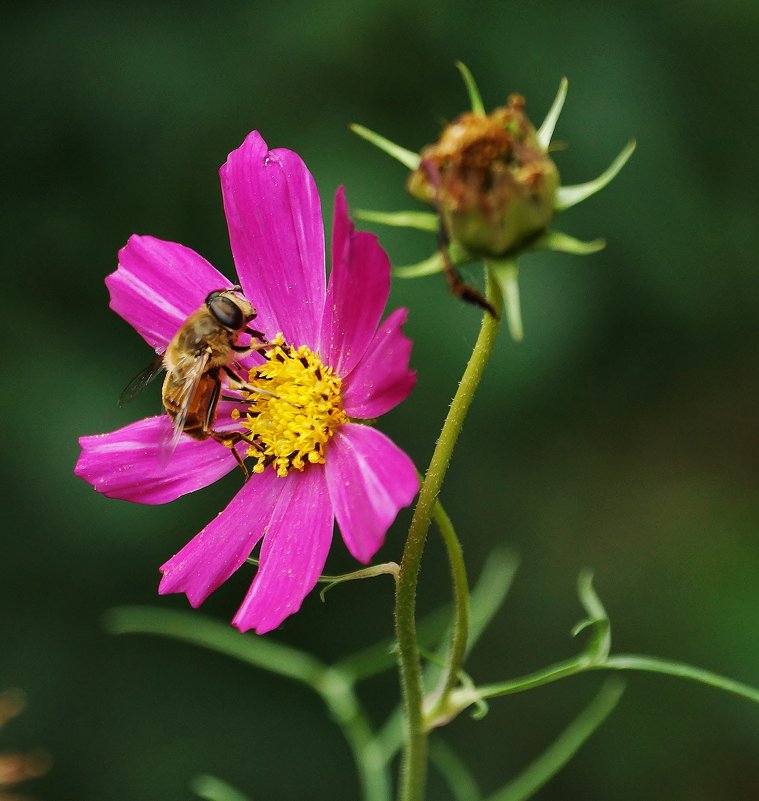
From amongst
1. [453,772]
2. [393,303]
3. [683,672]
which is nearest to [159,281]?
[683,672]

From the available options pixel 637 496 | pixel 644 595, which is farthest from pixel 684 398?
pixel 644 595

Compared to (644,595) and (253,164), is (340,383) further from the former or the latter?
(644,595)

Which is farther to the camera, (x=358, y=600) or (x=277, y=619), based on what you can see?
(x=358, y=600)

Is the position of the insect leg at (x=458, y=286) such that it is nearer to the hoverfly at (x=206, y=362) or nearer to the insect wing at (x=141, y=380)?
the hoverfly at (x=206, y=362)

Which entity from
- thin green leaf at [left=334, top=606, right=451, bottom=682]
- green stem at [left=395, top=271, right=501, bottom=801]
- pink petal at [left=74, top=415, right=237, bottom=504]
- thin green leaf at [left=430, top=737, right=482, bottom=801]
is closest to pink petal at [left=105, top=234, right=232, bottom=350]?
pink petal at [left=74, top=415, right=237, bottom=504]

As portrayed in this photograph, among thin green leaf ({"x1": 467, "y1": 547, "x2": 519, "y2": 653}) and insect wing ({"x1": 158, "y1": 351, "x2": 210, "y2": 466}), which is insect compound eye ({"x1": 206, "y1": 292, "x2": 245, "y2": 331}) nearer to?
insect wing ({"x1": 158, "y1": 351, "x2": 210, "y2": 466})

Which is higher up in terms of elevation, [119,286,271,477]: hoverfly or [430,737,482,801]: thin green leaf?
[119,286,271,477]: hoverfly

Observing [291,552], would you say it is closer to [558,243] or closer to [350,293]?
[350,293]
